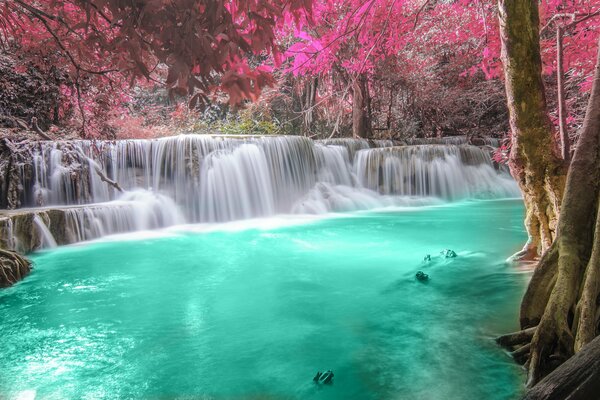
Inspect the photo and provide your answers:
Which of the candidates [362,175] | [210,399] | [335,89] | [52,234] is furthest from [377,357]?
[335,89]

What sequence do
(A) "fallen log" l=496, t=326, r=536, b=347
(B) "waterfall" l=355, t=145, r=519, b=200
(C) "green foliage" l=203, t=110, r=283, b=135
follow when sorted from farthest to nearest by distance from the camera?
(C) "green foliage" l=203, t=110, r=283, b=135, (B) "waterfall" l=355, t=145, r=519, b=200, (A) "fallen log" l=496, t=326, r=536, b=347

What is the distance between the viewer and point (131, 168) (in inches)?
468

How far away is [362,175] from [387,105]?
6.70 metres

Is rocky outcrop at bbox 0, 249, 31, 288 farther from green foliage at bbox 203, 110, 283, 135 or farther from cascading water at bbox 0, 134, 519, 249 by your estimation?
green foliage at bbox 203, 110, 283, 135

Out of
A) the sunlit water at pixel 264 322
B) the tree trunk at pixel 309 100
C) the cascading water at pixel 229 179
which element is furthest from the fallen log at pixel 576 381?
the tree trunk at pixel 309 100

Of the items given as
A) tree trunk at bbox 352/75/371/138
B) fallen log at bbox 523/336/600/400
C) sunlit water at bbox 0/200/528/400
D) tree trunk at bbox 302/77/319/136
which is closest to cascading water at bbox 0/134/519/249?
tree trunk at bbox 352/75/371/138

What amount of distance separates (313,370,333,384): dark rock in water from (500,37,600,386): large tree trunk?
4.50ft

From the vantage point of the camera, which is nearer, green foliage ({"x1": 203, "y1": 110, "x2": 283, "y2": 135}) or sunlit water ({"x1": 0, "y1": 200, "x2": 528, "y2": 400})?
sunlit water ({"x1": 0, "y1": 200, "x2": 528, "y2": 400})

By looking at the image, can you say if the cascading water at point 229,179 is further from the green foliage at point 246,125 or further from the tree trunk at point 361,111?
the green foliage at point 246,125

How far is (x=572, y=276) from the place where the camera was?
2.99 metres

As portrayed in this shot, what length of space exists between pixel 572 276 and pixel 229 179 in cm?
1044

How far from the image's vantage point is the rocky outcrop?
6109 mm

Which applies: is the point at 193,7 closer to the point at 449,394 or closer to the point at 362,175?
the point at 449,394

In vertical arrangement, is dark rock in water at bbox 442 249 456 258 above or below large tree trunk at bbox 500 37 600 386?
below
